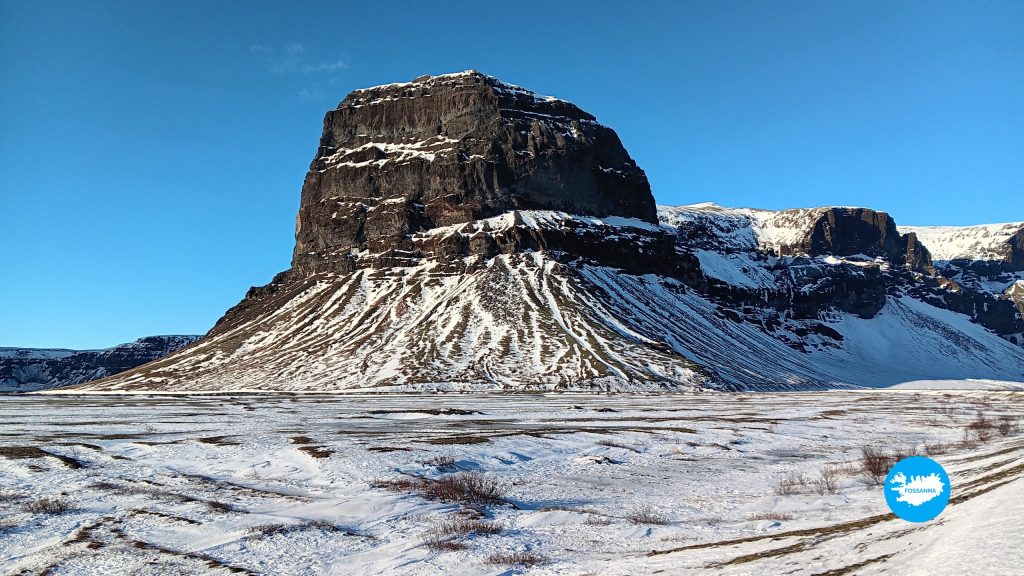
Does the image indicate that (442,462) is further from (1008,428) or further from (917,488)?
(1008,428)

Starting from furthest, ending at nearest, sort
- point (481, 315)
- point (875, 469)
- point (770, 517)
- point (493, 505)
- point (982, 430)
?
1. point (481, 315)
2. point (982, 430)
3. point (875, 469)
4. point (493, 505)
5. point (770, 517)

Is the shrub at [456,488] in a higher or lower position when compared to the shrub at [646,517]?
higher

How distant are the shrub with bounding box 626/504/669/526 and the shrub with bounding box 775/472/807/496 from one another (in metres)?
4.81

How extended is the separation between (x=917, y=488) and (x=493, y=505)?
1214cm

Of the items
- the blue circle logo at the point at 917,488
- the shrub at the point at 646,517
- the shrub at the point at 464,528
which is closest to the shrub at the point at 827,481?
the shrub at the point at 646,517

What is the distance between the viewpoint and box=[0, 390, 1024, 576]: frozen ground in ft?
40.7

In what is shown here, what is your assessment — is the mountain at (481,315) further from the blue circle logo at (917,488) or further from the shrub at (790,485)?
the blue circle logo at (917,488)

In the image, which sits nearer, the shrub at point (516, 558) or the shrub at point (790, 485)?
the shrub at point (516, 558)

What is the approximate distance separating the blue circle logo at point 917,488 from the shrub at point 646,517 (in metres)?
6.55

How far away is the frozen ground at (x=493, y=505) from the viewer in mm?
12398

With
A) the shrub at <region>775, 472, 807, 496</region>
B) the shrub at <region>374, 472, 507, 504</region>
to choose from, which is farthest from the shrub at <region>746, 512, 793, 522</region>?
the shrub at <region>374, 472, 507, 504</region>

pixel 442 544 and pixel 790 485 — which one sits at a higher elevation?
pixel 442 544

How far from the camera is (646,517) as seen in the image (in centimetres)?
1802

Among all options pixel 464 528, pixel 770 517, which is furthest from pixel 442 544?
pixel 770 517
